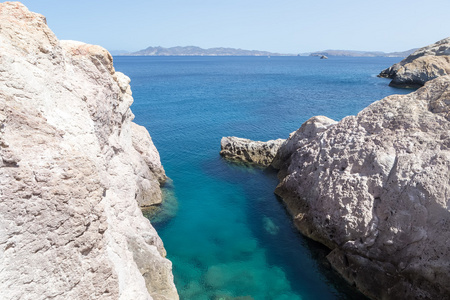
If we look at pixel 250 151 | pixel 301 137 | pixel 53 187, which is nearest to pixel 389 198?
pixel 301 137

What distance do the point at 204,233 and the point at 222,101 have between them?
5411cm

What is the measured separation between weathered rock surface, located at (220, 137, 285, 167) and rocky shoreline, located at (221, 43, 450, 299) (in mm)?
12167

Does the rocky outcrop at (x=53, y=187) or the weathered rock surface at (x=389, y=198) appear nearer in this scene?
the rocky outcrop at (x=53, y=187)

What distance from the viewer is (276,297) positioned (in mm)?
20516

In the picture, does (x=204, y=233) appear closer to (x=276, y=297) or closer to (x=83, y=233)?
(x=276, y=297)

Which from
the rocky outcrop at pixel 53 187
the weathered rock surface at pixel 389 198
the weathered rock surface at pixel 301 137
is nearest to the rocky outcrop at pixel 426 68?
the weathered rock surface at pixel 301 137

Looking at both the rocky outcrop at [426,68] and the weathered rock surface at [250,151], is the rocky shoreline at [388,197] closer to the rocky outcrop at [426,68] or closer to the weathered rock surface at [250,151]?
the weathered rock surface at [250,151]

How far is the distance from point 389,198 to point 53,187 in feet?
68.4

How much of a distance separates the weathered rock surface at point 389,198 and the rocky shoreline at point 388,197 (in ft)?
0.18

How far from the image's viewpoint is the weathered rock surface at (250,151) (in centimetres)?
4078

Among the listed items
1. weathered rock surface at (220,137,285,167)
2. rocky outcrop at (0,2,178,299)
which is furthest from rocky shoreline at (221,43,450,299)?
rocky outcrop at (0,2,178,299)

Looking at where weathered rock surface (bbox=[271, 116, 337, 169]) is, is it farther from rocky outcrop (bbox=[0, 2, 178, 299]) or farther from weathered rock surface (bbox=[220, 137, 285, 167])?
rocky outcrop (bbox=[0, 2, 178, 299])

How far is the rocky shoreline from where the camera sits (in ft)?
63.8

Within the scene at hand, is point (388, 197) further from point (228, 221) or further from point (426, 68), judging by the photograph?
point (426, 68)
